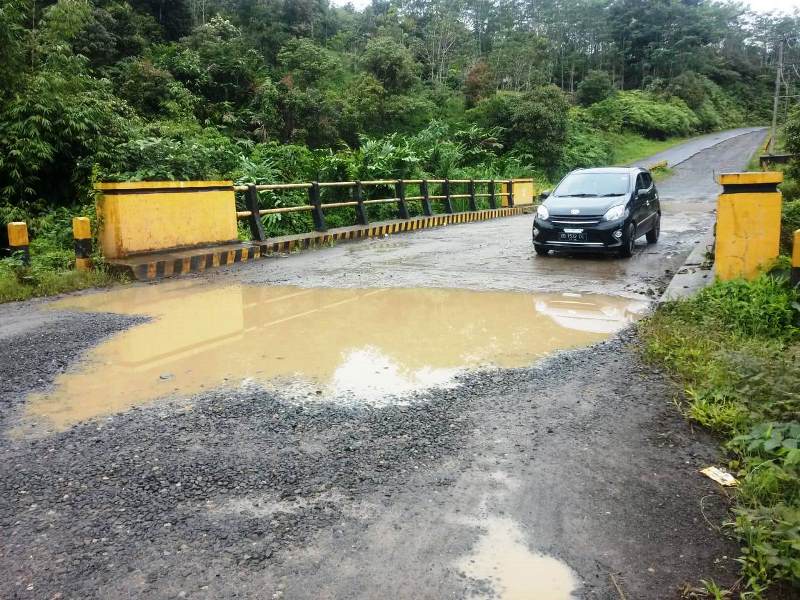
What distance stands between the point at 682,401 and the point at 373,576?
2704 mm

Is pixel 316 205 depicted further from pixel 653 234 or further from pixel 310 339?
pixel 310 339

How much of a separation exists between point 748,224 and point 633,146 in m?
46.6

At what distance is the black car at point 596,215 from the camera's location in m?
10.4

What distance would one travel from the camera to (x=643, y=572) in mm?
2562

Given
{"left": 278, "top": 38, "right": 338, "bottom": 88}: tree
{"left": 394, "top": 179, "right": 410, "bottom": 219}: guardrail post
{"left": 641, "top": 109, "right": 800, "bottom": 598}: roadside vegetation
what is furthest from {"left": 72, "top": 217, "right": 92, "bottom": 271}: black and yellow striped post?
{"left": 278, "top": 38, "right": 338, "bottom": 88}: tree

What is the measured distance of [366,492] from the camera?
3.16m

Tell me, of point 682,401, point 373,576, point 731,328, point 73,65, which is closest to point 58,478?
point 373,576

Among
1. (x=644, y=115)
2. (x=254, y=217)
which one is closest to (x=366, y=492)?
(x=254, y=217)

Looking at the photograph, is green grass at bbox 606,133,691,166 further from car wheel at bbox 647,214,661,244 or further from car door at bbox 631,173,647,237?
car door at bbox 631,173,647,237

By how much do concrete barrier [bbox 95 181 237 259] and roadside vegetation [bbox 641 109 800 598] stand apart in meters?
7.17

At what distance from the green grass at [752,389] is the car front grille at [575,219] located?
398 centimetres

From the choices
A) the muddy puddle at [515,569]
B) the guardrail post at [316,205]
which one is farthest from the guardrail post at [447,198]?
the muddy puddle at [515,569]

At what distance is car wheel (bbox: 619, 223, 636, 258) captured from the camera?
34.2 feet

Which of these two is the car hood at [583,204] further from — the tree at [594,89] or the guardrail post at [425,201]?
the tree at [594,89]
